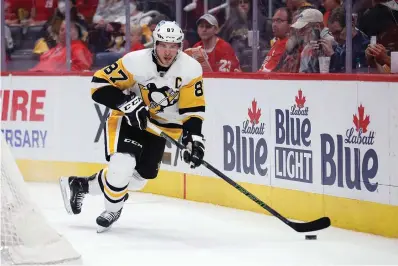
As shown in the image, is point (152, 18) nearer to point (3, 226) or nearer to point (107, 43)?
point (107, 43)

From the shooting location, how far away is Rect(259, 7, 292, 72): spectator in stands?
7434mm

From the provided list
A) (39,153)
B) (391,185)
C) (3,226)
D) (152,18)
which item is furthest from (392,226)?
(39,153)

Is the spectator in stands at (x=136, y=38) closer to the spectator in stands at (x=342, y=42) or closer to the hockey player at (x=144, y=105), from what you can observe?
the hockey player at (x=144, y=105)

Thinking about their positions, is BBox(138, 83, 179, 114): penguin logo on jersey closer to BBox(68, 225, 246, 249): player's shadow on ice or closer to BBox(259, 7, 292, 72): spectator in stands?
BBox(68, 225, 246, 249): player's shadow on ice

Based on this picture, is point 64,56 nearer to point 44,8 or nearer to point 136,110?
point 44,8

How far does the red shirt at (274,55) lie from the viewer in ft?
24.5

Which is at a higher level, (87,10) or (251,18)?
(87,10)

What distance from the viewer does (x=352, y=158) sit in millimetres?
6492

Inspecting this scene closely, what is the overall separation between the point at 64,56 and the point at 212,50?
169 centimetres

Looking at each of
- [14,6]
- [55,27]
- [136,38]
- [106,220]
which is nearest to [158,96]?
[106,220]

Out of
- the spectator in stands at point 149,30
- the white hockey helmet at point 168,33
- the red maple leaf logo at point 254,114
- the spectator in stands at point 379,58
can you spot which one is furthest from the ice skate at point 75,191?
the spectator in stands at point 149,30

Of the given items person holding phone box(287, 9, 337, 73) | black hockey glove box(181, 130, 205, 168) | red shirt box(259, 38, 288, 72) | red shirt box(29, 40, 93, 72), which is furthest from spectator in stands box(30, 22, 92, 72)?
black hockey glove box(181, 130, 205, 168)

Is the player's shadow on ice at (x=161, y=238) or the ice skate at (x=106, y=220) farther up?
the ice skate at (x=106, y=220)

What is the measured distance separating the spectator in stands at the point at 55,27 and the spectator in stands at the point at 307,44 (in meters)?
2.44
